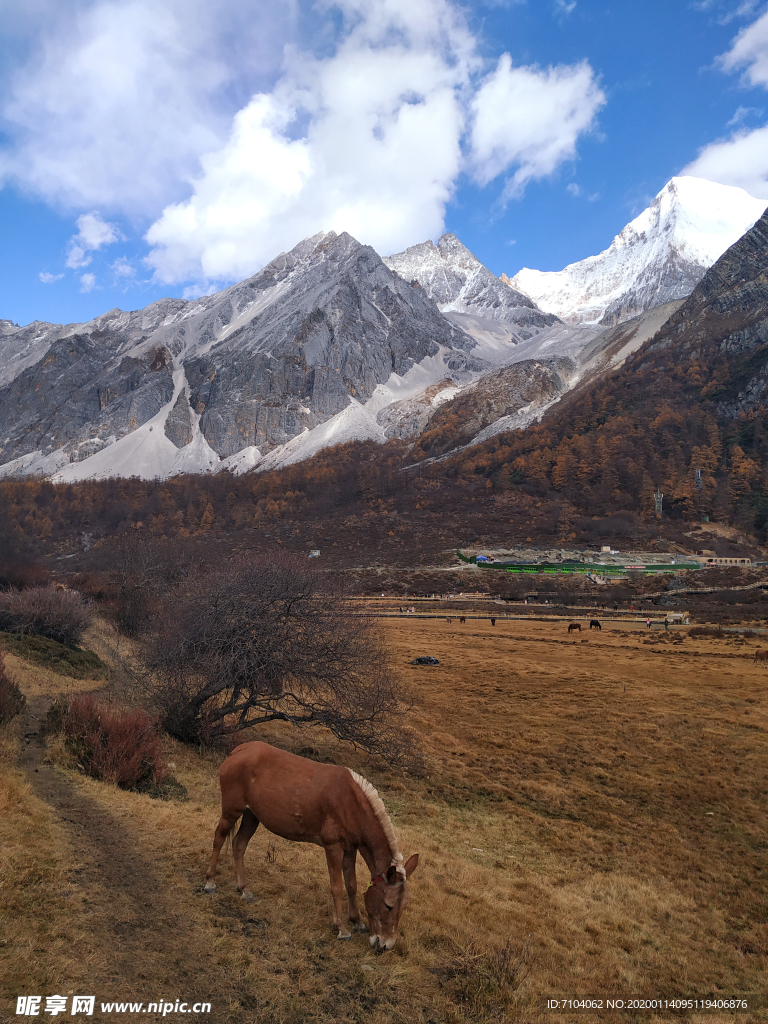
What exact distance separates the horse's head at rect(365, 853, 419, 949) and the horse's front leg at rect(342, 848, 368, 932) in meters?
0.33

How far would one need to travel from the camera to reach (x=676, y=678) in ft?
92.4

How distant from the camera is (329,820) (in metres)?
6.25

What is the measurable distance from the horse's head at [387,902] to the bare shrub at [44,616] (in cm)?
2107

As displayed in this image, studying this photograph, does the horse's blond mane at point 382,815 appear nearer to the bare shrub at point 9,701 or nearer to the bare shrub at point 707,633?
the bare shrub at point 9,701

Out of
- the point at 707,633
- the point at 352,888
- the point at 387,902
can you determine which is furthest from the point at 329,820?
the point at 707,633

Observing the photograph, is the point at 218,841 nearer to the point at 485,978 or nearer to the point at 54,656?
the point at 485,978

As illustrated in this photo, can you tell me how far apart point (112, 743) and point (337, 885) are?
6.96 m

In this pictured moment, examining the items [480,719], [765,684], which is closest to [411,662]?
[480,719]

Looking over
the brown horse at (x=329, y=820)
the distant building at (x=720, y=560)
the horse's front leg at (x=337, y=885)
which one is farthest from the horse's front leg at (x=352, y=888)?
the distant building at (x=720, y=560)

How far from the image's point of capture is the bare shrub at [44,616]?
72.0ft

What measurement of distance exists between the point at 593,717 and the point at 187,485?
153641mm

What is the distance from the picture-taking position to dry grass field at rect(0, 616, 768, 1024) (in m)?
5.35

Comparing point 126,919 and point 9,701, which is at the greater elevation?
point 9,701

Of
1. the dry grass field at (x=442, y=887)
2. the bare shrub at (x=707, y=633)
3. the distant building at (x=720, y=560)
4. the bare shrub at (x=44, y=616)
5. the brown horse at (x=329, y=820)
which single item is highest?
the bare shrub at (x=44, y=616)
